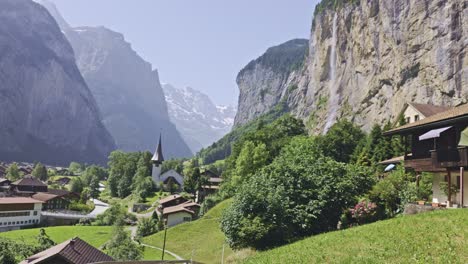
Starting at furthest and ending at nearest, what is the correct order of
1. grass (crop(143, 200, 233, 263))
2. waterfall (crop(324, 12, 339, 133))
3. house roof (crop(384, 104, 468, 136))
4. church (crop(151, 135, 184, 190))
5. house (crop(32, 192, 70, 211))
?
church (crop(151, 135, 184, 190)) < waterfall (crop(324, 12, 339, 133)) < house (crop(32, 192, 70, 211)) < grass (crop(143, 200, 233, 263)) < house roof (crop(384, 104, 468, 136))

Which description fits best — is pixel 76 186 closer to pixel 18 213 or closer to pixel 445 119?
pixel 18 213

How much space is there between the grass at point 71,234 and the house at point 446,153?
1638 inches

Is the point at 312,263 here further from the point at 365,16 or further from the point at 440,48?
the point at 365,16

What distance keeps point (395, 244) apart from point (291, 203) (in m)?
10.9

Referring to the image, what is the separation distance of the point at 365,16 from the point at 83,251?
87.8 metres

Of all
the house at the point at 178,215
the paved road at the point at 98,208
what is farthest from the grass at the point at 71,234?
the paved road at the point at 98,208

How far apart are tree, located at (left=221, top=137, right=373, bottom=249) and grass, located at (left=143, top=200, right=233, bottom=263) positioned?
17.9 ft

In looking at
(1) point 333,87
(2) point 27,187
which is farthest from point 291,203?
(2) point 27,187

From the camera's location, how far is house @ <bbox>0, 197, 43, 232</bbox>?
241 feet

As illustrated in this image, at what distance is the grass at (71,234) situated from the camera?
57.1 meters

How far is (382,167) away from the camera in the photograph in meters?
52.7

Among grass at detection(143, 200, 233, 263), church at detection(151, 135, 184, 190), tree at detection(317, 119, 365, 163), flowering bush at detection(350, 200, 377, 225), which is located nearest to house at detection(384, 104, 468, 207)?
flowering bush at detection(350, 200, 377, 225)

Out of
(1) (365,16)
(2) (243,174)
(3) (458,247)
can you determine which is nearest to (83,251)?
(3) (458,247)

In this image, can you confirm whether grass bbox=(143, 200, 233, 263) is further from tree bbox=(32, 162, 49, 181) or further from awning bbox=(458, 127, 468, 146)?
tree bbox=(32, 162, 49, 181)
